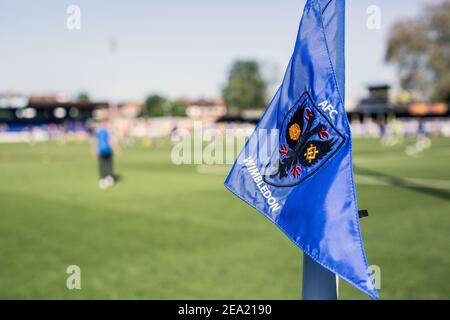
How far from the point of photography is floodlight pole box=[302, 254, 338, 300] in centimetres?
Answer: 241

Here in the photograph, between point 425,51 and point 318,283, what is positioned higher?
point 425,51

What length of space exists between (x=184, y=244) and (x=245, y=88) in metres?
101

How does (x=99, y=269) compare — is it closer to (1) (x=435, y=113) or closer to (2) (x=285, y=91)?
(2) (x=285, y=91)

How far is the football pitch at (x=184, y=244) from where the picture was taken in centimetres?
525

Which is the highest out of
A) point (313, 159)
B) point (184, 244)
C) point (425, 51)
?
point (425, 51)

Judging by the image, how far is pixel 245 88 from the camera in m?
106

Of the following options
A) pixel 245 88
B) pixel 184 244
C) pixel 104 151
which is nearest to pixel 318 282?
pixel 184 244

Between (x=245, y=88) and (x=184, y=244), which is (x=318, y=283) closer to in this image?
(x=184, y=244)

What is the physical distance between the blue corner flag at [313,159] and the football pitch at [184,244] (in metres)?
2.83

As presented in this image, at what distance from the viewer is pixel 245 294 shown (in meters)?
5.03
